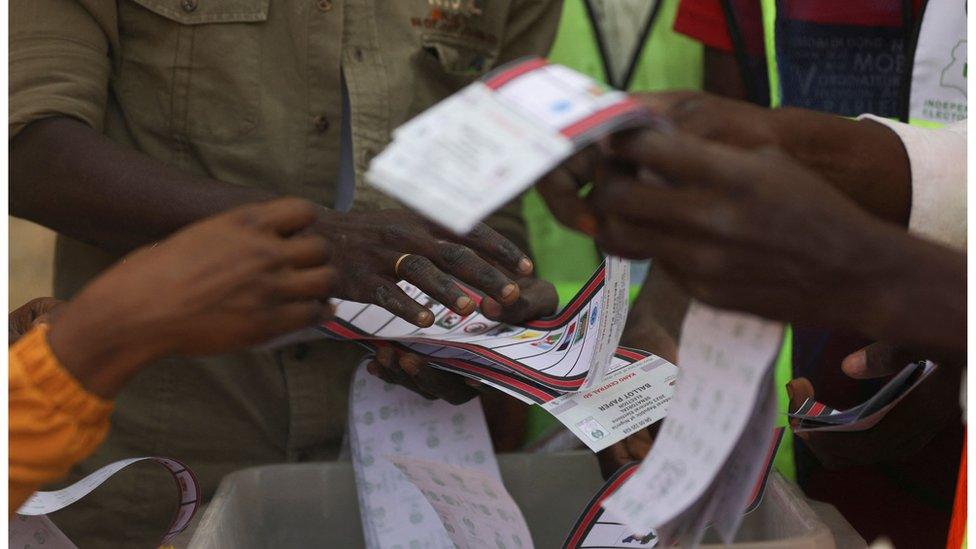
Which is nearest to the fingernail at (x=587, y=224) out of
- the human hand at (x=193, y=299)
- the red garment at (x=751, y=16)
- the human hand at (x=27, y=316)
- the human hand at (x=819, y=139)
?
the human hand at (x=819, y=139)

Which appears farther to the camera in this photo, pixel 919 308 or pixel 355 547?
pixel 355 547

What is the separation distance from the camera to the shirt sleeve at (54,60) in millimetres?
1357

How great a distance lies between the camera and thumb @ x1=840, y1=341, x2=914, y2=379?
3.63 ft

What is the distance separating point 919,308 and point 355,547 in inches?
32.6

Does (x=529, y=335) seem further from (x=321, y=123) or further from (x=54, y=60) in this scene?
(x=54, y=60)

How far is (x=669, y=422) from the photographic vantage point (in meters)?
0.83

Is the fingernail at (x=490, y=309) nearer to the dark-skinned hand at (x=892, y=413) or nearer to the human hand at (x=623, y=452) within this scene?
the human hand at (x=623, y=452)

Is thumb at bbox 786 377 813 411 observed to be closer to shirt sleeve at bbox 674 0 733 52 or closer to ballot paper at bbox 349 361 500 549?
ballot paper at bbox 349 361 500 549

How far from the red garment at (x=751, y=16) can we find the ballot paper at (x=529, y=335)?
0.66m

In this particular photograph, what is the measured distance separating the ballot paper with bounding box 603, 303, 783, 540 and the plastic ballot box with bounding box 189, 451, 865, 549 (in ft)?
1.13

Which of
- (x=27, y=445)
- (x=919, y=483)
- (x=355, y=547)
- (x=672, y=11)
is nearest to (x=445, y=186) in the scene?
(x=27, y=445)

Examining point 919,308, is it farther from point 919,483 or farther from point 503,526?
point 919,483

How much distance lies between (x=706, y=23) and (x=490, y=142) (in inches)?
43.4

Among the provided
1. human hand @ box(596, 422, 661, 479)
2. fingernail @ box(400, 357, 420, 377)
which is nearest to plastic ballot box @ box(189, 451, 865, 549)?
human hand @ box(596, 422, 661, 479)
